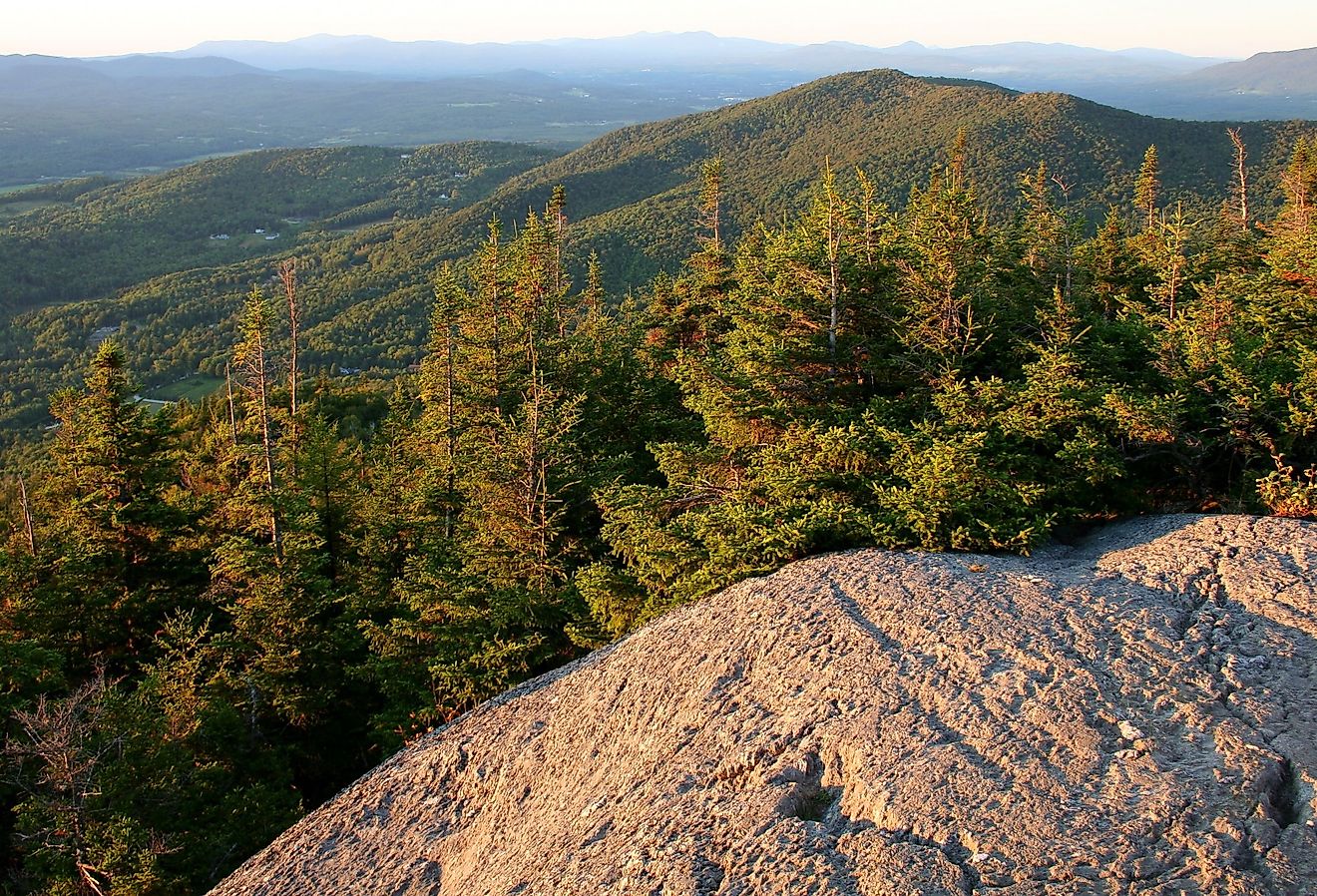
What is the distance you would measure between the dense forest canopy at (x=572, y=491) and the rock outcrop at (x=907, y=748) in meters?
1.88

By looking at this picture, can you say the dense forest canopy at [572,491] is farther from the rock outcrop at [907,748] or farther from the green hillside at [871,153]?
the green hillside at [871,153]

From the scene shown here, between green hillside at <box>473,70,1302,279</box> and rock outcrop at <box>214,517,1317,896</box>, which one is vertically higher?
green hillside at <box>473,70,1302,279</box>

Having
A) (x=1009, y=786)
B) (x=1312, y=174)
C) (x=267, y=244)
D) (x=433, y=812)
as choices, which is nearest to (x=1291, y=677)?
(x=1009, y=786)

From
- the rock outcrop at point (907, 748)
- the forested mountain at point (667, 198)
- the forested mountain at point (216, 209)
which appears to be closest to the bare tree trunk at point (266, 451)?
the rock outcrop at point (907, 748)

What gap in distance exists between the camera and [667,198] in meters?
114

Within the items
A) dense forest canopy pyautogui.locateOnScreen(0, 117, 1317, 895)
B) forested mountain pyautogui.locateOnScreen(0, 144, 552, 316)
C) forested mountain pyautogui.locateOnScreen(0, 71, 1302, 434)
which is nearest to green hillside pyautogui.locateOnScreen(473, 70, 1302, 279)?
forested mountain pyautogui.locateOnScreen(0, 71, 1302, 434)

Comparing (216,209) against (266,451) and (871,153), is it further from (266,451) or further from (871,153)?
(266,451)

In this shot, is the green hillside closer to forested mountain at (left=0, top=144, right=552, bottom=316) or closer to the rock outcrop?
forested mountain at (left=0, top=144, right=552, bottom=316)

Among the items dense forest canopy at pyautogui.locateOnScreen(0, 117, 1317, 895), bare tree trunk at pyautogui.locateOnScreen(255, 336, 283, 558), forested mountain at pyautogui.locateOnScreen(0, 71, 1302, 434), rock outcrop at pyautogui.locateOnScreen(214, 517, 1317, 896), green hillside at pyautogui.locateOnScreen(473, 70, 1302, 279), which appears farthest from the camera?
green hillside at pyautogui.locateOnScreen(473, 70, 1302, 279)

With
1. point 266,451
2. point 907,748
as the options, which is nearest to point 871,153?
point 266,451

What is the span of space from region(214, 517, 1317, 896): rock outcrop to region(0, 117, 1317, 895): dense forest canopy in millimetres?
1882

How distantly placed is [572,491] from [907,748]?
12.9 metres

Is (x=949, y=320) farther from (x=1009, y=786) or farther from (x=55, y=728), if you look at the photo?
(x=55, y=728)

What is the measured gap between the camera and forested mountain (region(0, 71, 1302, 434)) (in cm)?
8494
